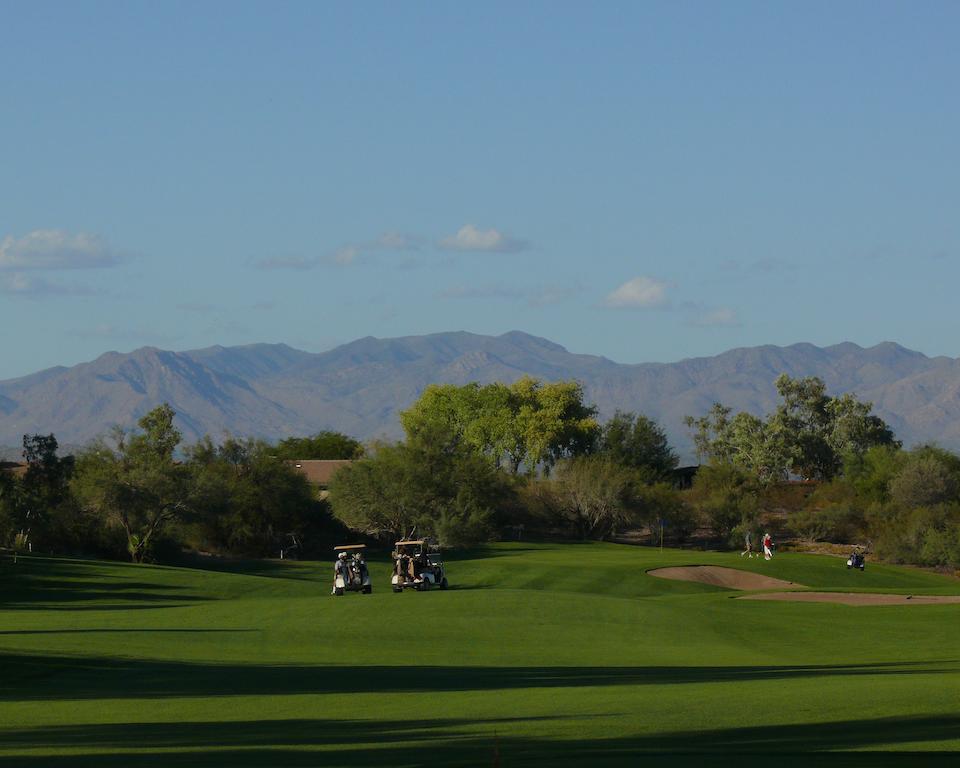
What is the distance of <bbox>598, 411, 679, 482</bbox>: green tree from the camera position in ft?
424

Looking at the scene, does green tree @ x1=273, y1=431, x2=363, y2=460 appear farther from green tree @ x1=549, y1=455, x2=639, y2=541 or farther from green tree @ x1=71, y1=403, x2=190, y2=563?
green tree @ x1=71, y1=403, x2=190, y2=563

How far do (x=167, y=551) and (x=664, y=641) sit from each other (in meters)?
44.5

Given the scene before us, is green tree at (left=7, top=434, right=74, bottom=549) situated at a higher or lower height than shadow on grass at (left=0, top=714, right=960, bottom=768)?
higher

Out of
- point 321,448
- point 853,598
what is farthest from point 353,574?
point 321,448

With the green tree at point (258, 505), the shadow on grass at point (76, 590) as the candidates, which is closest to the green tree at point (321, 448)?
the green tree at point (258, 505)

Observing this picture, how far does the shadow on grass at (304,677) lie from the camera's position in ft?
75.7

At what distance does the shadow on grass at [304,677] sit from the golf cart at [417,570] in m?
24.9

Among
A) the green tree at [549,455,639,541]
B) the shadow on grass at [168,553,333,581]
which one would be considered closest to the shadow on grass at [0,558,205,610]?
the shadow on grass at [168,553,333,581]

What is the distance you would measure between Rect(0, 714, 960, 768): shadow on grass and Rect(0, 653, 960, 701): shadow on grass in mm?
4097

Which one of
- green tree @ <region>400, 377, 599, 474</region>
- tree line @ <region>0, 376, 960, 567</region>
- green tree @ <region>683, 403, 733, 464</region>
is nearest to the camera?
tree line @ <region>0, 376, 960, 567</region>

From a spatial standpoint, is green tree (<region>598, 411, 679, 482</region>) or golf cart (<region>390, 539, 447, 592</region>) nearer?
golf cart (<region>390, 539, 447, 592</region>)

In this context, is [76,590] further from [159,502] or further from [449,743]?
[449,743]

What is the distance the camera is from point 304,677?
25.5 m

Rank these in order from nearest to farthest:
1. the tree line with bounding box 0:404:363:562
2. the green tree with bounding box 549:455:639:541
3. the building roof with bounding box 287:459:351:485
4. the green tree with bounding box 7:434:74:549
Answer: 1. the green tree with bounding box 7:434:74:549
2. the tree line with bounding box 0:404:363:562
3. the green tree with bounding box 549:455:639:541
4. the building roof with bounding box 287:459:351:485
